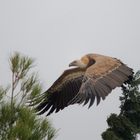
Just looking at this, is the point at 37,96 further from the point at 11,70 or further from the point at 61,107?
the point at 61,107

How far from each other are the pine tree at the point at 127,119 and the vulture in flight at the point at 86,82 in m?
11.5

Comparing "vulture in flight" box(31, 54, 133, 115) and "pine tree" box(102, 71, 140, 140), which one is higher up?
"vulture in flight" box(31, 54, 133, 115)

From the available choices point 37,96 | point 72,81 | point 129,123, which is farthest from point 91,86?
point 129,123

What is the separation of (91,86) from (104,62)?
4.22 feet

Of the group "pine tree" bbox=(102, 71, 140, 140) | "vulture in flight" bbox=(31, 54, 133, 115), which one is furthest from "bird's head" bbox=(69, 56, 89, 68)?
"pine tree" bbox=(102, 71, 140, 140)

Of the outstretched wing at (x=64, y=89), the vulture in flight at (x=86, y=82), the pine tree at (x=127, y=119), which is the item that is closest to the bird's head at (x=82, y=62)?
the vulture in flight at (x=86, y=82)

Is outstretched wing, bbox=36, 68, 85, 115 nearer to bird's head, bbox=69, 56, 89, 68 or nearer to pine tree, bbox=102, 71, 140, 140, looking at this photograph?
bird's head, bbox=69, 56, 89, 68

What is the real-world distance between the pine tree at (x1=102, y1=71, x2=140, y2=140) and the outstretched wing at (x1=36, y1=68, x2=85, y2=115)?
11.4 m

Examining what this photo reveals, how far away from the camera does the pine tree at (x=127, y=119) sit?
23922mm

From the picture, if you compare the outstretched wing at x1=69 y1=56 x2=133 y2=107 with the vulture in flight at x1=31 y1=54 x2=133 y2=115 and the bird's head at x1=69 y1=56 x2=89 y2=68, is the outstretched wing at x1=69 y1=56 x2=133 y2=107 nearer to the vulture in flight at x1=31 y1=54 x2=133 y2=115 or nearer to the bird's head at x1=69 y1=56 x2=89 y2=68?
the vulture in flight at x1=31 y1=54 x2=133 y2=115

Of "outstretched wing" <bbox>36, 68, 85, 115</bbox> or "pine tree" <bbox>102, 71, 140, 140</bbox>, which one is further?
"pine tree" <bbox>102, 71, 140, 140</bbox>

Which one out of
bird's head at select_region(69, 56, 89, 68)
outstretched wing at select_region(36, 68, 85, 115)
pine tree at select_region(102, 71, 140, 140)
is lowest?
pine tree at select_region(102, 71, 140, 140)

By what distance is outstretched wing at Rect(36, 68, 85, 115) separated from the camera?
1177 centimetres

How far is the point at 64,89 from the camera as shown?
12.3m
